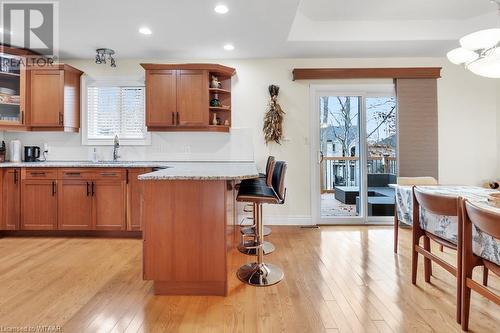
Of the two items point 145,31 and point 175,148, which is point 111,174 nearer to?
point 175,148

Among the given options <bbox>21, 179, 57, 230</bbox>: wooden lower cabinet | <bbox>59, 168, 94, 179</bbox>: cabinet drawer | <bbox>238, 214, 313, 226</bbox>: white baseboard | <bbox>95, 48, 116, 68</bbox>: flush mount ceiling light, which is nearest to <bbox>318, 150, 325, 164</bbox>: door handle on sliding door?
<bbox>238, 214, 313, 226</bbox>: white baseboard

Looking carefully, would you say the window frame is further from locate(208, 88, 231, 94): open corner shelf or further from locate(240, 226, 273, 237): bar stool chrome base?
locate(240, 226, 273, 237): bar stool chrome base

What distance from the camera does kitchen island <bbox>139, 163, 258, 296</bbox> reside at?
2.08m

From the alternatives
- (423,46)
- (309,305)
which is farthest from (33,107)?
(423,46)

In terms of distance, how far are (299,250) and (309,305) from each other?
3.75 ft

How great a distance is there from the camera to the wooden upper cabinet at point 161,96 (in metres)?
3.84

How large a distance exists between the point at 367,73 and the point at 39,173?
15.5 feet

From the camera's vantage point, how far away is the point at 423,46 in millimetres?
A: 3799

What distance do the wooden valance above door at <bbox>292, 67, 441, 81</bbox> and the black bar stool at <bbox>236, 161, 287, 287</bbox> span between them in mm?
2214

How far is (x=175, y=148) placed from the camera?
4.22 meters

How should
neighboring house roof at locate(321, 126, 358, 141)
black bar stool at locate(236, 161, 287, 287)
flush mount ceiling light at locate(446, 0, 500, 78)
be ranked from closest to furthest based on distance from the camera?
flush mount ceiling light at locate(446, 0, 500, 78) → black bar stool at locate(236, 161, 287, 287) → neighboring house roof at locate(321, 126, 358, 141)

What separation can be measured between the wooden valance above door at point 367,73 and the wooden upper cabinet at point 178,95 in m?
1.30

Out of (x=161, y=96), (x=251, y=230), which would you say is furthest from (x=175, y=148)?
(x=251, y=230)

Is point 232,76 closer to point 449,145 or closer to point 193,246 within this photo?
point 193,246
